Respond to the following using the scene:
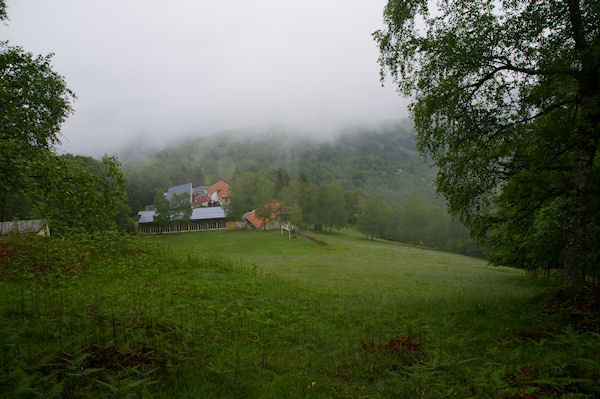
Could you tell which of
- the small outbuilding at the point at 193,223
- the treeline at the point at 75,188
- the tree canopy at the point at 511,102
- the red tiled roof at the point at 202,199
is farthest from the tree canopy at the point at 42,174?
the red tiled roof at the point at 202,199

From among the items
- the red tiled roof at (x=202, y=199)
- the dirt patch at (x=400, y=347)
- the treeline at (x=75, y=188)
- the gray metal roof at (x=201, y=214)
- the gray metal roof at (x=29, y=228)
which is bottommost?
the dirt patch at (x=400, y=347)

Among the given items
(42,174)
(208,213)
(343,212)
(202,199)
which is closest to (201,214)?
(208,213)

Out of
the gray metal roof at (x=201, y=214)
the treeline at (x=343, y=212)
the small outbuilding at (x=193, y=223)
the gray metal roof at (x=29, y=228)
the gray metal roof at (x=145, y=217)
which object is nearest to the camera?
the gray metal roof at (x=29, y=228)

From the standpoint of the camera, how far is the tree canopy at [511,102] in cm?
845

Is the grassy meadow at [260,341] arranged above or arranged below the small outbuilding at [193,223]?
below

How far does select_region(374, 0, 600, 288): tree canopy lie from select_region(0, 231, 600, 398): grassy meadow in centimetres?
363

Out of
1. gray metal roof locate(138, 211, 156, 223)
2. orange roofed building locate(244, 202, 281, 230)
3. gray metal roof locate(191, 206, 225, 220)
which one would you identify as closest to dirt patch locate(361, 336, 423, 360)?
orange roofed building locate(244, 202, 281, 230)

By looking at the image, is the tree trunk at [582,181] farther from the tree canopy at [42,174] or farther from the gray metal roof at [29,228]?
the gray metal roof at [29,228]

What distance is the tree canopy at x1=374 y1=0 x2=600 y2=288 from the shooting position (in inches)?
333

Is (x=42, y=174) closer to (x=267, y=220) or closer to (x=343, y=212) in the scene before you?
(x=267, y=220)

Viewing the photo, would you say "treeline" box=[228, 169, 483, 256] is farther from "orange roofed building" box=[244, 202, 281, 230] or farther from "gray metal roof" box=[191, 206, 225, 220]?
"gray metal roof" box=[191, 206, 225, 220]

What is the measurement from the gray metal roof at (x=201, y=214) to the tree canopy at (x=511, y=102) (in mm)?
79028

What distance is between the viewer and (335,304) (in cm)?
1105

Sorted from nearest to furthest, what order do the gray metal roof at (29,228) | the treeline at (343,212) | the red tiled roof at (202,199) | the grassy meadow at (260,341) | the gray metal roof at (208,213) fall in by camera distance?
1. the grassy meadow at (260,341)
2. the gray metal roof at (29,228)
3. the treeline at (343,212)
4. the gray metal roof at (208,213)
5. the red tiled roof at (202,199)
